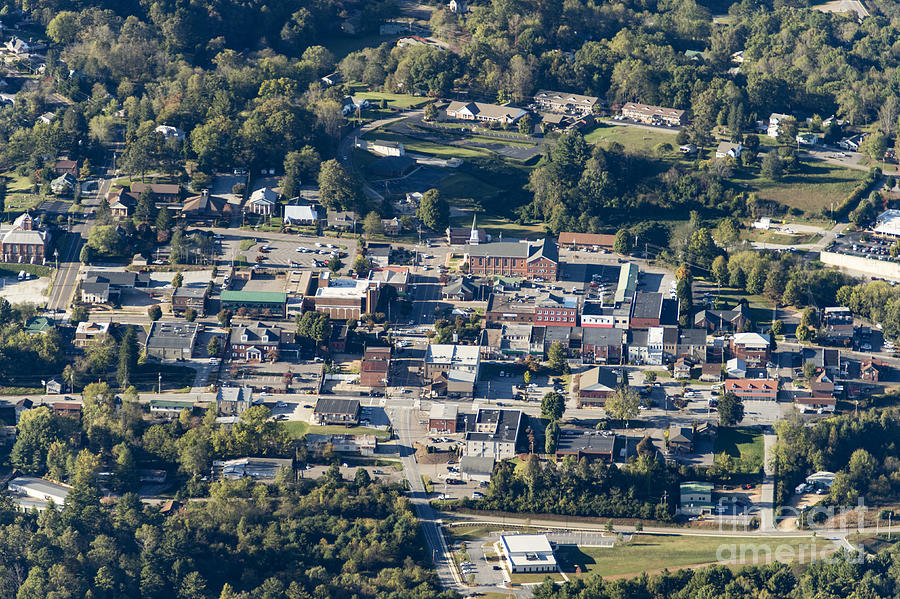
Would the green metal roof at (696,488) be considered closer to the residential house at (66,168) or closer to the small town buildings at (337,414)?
the small town buildings at (337,414)

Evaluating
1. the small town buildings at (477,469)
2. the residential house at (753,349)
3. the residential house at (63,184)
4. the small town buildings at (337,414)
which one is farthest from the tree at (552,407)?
the residential house at (63,184)

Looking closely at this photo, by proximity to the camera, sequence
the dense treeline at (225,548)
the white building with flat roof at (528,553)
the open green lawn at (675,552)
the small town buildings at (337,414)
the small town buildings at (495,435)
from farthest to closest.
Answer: the small town buildings at (337,414), the small town buildings at (495,435), the open green lawn at (675,552), the white building with flat roof at (528,553), the dense treeline at (225,548)

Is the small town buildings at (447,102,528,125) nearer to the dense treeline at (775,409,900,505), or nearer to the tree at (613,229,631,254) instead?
the tree at (613,229,631,254)

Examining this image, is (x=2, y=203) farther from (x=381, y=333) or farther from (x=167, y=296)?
(x=381, y=333)

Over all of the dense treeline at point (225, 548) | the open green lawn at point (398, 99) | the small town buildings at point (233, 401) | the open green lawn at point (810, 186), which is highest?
the open green lawn at point (398, 99)

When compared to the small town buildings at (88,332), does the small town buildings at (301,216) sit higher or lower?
higher

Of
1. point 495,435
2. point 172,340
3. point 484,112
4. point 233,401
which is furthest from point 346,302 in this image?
point 484,112

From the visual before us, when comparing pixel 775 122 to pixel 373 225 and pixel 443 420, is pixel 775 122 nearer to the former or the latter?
pixel 373 225

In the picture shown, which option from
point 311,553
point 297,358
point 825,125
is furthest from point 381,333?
point 825,125
